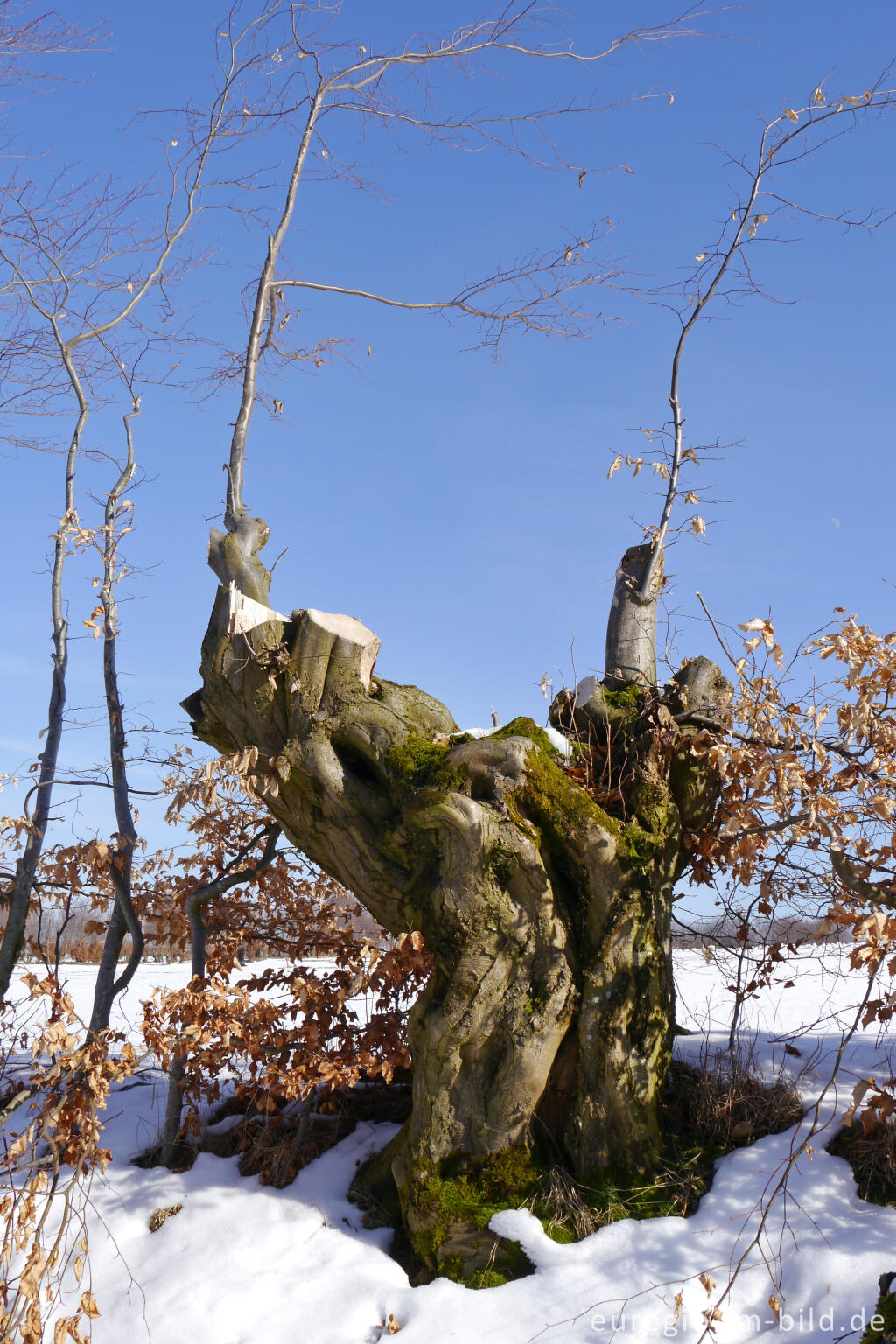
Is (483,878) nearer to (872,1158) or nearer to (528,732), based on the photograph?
(528,732)

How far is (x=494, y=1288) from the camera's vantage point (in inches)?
159

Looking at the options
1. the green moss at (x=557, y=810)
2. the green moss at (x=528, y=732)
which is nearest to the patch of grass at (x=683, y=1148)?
the green moss at (x=557, y=810)

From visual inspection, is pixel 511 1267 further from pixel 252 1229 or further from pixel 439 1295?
pixel 252 1229

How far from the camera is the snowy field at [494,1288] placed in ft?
12.4

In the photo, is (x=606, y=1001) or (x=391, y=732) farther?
(x=391, y=732)

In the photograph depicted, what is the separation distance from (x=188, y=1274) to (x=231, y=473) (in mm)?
4646

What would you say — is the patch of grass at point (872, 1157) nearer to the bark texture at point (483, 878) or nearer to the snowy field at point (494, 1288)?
the snowy field at point (494, 1288)

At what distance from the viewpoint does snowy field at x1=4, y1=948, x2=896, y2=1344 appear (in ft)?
12.4

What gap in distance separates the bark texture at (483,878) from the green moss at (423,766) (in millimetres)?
10

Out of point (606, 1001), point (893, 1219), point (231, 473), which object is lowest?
point (893, 1219)

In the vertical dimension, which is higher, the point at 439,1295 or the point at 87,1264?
the point at 439,1295

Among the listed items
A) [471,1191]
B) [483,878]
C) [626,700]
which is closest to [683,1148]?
[471,1191]

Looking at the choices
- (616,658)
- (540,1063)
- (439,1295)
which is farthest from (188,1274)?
(616,658)

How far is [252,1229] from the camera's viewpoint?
4.58 metres
